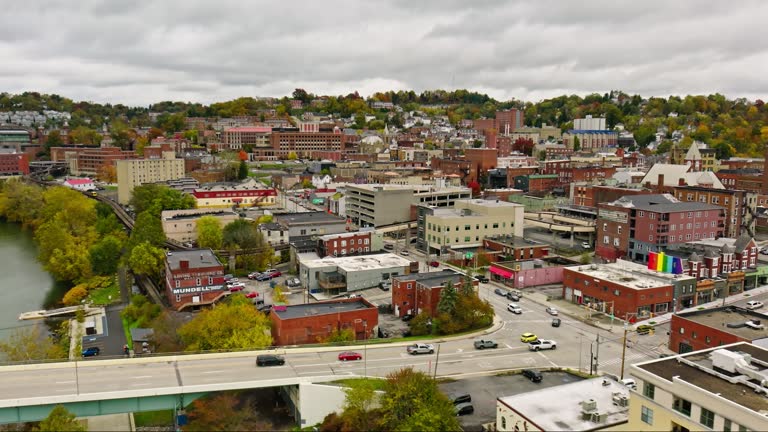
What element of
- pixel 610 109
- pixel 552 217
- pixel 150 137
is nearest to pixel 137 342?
pixel 552 217

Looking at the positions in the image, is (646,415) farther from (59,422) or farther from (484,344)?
(59,422)

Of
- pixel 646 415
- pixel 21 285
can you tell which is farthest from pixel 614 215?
pixel 21 285

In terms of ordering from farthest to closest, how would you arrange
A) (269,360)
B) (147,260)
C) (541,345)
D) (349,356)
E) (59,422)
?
(147,260)
(541,345)
(349,356)
(269,360)
(59,422)

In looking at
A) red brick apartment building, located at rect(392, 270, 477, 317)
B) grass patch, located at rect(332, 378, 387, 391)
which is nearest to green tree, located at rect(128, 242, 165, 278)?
red brick apartment building, located at rect(392, 270, 477, 317)

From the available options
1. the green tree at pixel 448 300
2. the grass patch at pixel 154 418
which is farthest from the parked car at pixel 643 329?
the grass patch at pixel 154 418

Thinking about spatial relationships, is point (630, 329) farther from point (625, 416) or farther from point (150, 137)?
point (150, 137)

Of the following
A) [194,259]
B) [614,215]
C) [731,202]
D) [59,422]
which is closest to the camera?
[59,422]
